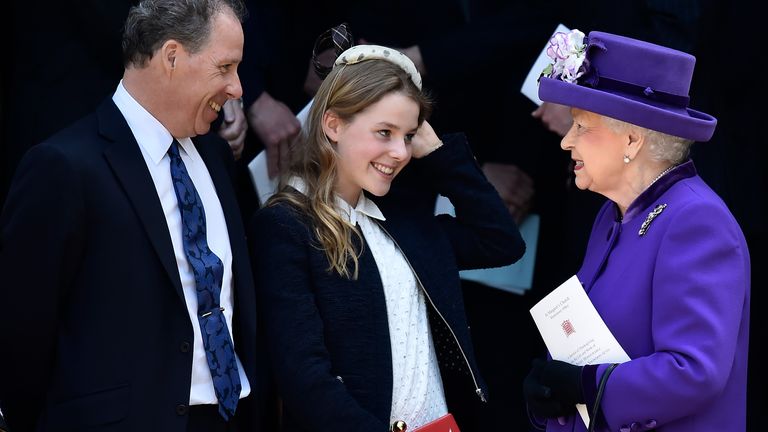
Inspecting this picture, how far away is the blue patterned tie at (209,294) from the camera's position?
112 inches

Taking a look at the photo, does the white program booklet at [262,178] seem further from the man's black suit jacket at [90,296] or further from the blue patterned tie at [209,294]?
the man's black suit jacket at [90,296]

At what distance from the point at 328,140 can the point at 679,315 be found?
120 cm

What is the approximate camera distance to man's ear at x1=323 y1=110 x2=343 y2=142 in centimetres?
329

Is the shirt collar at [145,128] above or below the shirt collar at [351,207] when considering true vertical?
above

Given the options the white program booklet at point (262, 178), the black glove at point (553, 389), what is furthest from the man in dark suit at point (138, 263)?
the black glove at point (553, 389)

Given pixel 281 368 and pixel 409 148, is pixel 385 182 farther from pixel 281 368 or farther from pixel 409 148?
pixel 281 368

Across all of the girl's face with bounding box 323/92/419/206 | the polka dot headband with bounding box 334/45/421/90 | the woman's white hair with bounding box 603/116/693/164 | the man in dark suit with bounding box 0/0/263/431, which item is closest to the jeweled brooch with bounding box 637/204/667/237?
the woman's white hair with bounding box 603/116/693/164

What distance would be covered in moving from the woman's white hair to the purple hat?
0.04m

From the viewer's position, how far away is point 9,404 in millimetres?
2742

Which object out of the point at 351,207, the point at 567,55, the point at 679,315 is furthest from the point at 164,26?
the point at 679,315

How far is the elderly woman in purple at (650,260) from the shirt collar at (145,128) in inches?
39.4

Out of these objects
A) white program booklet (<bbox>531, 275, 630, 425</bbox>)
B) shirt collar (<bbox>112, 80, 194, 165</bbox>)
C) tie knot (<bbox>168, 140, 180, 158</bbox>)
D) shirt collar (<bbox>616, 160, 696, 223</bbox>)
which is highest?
shirt collar (<bbox>112, 80, 194, 165</bbox>)

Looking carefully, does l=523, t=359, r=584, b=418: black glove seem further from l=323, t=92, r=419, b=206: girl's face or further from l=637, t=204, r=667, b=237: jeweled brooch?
l=323, t=92, r=419, b=206: girl's face

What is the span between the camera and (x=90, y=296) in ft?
8.87
